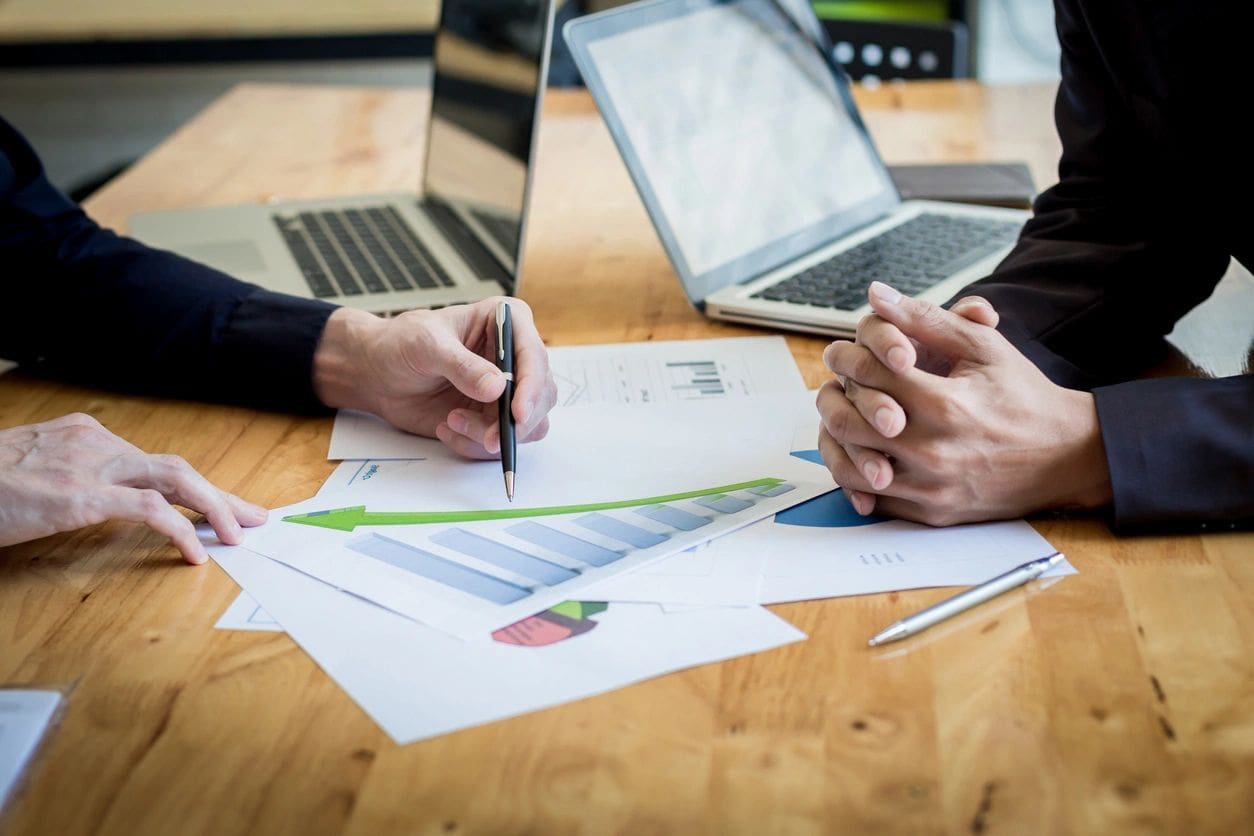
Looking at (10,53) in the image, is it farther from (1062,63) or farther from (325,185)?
(1062,63)

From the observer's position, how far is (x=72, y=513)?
875mm

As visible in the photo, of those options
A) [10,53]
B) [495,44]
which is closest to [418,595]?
[495,44]

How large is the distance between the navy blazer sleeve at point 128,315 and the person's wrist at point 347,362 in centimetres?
1

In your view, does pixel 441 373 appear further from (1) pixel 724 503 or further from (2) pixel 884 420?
(2) pixel 884 420

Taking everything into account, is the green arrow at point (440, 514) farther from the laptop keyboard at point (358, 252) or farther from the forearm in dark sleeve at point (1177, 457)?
the laptop keyboard at point (358, 252)

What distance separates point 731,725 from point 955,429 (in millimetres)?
287

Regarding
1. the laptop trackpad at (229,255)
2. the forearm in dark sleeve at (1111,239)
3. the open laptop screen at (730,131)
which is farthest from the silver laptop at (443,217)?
the forearm in dark sleeve at (1111,239)

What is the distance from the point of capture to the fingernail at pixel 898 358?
0.84m

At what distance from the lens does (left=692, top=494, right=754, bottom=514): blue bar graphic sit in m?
0.90

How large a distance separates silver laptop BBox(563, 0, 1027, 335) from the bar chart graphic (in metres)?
0.39

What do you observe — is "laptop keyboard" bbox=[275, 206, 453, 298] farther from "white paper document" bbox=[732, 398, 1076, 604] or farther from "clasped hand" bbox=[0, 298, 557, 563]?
"white paper document" bbox=[732, 398, 1076, 604]

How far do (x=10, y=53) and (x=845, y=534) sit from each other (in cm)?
356

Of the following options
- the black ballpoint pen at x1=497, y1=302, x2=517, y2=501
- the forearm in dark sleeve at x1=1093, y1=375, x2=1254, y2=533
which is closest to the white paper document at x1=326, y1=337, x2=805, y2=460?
the black ballpoint pen at x1=497, y1=302, x2=517, y2=501

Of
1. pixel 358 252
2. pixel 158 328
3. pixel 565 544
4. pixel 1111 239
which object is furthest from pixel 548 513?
pixel 358 252
